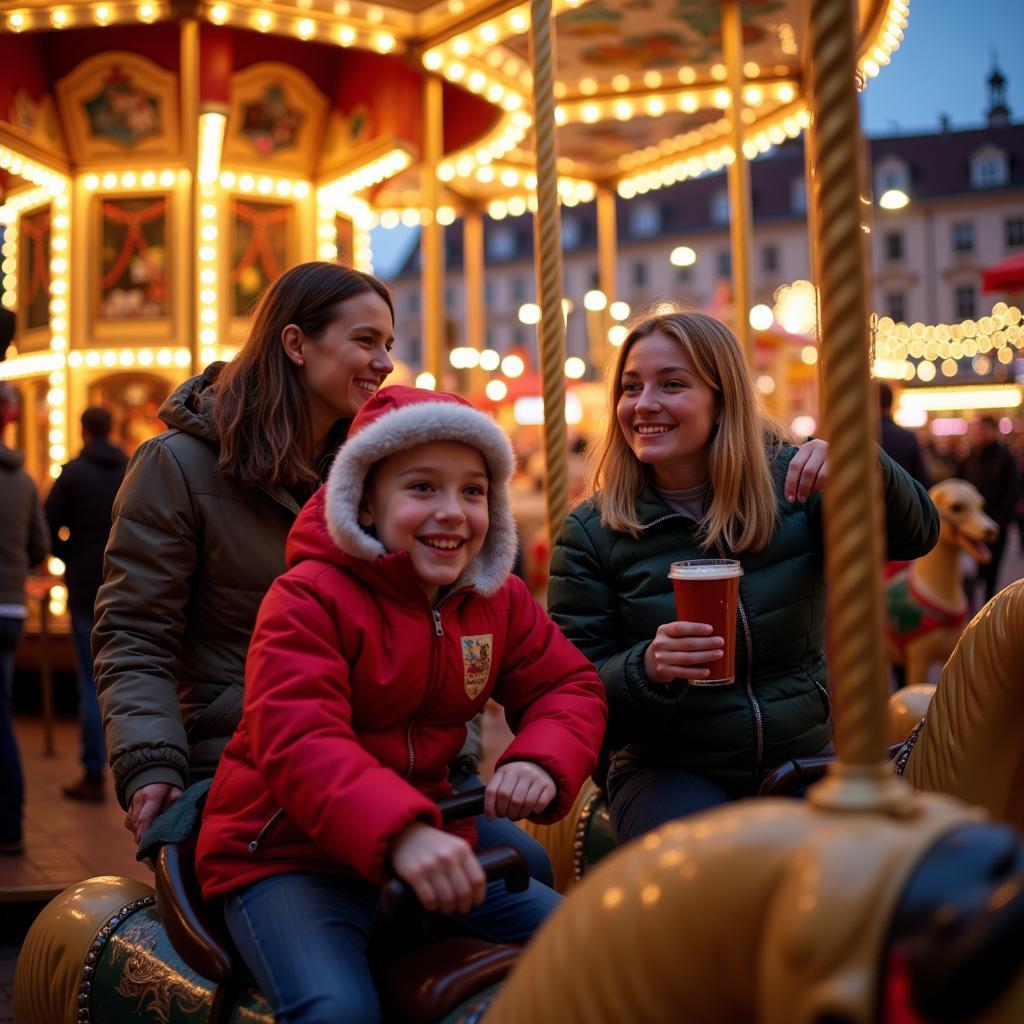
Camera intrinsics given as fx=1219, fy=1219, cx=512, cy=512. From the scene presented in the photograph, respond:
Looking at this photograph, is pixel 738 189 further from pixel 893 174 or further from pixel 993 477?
pixel 893 174

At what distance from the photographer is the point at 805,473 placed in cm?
262

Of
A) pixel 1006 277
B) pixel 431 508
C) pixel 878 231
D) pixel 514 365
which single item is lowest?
pixel 431 508

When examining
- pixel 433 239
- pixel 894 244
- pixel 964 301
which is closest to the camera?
pixel 433 239

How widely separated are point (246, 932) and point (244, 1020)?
163 millimetres

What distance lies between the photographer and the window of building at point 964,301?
5331 cm

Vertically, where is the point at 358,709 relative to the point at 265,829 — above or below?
above

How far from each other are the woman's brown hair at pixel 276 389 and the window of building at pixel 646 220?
56418 millimetres

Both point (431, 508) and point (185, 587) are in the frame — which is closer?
point (431, 508)

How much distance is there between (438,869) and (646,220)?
193ft

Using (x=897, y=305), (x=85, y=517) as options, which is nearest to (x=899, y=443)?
(x=85, y=517)

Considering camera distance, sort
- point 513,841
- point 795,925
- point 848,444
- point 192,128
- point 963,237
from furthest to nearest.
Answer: point 963,237 → point 192,128 → point 513,841 → point 848,444 → point 795,925

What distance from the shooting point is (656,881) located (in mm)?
1236

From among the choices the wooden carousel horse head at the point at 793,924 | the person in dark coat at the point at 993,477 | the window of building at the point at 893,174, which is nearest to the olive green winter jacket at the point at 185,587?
the wooden carousel horse head at the point at 793,924

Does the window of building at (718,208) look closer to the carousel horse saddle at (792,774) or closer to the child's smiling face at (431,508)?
the carousel horse saddle at (792,774)
